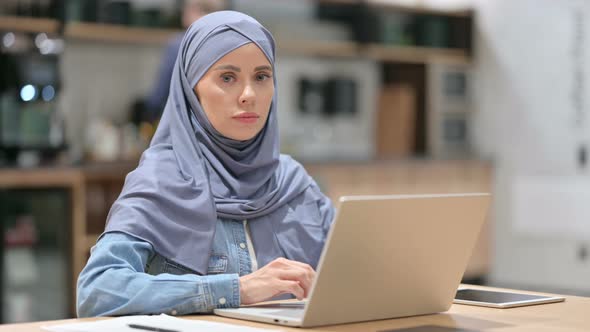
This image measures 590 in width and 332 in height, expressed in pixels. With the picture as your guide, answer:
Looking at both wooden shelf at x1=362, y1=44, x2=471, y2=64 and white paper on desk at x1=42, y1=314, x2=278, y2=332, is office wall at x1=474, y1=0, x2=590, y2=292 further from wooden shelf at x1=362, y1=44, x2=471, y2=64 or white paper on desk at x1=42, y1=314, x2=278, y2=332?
white paper on desk at x1=42, y1=314, x2=278, y2=332

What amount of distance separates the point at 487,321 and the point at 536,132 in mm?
5383

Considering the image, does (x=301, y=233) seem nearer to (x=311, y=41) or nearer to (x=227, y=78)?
(x=227, y=78)

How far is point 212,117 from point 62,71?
12.5ft

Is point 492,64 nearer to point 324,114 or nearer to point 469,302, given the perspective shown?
point 324,114

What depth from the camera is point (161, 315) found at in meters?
1.70

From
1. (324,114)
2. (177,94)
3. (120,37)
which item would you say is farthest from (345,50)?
(177,94)

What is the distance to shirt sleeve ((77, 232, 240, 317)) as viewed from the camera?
1.73 metres

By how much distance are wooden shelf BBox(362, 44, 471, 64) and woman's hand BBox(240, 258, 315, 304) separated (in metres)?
5.00

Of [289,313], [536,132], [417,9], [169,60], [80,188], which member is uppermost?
[417,9]

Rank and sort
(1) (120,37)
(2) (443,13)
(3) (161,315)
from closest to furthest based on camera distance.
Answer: (3) (161,315)
(1) (120,37)
(2) (443,13)

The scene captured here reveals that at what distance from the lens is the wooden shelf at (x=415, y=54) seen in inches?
266

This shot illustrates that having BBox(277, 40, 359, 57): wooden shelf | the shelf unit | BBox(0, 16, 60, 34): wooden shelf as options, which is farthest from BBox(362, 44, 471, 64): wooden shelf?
BBox(0, 16, 60, 34): wooden shelf

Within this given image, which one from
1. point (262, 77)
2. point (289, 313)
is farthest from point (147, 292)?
point (262, 77)

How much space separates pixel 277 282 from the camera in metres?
1.76
